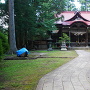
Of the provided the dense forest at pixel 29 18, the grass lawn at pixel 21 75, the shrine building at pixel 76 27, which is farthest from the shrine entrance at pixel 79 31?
the grass lawn at pixel 21 75

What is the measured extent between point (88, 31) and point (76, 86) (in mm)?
17789

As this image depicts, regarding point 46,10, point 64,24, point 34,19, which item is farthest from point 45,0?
point 64,24

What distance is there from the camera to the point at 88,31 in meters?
19.7

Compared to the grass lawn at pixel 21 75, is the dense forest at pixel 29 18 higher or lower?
higher

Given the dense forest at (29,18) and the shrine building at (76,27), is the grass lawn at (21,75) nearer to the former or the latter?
the dense forest at (29,18)

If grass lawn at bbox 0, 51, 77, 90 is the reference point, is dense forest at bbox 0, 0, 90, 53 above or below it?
above

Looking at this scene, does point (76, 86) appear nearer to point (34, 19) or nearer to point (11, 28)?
point (11, 28)

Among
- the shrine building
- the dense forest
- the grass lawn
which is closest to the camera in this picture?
the grass lawn

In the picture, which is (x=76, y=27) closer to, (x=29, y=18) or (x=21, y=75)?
(x=29, y=18)

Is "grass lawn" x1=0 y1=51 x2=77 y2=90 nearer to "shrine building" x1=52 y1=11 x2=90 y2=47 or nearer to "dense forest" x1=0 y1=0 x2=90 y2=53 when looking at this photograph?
"dense forest" x1=0 y1=0 x2=90 y2=53

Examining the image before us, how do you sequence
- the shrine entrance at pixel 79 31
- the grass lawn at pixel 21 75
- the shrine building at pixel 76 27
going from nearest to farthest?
the grass lawn at pixel 21 75 < the shrine building at pixel 76 27 < the shrine entrance at pixel 79 31

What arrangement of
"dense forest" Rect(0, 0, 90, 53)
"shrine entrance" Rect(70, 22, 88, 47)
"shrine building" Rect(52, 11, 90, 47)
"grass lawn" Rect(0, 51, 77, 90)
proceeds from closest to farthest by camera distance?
"grass lawn" Rect(0, 51, 77, 90), "dense forest" Rect(0, 0, 90, 53), "shrine building" Rect(52, 11, 90, 47), "shrine entrance" Rect(70, 22, 88, 47)

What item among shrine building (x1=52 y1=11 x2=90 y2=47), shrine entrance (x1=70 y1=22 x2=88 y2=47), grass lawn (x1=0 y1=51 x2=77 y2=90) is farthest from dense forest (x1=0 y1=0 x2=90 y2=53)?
grass lawn (x1=0 y1=51 x2=77 y2=90)

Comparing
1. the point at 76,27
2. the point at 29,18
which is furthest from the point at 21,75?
the point at 76,27
